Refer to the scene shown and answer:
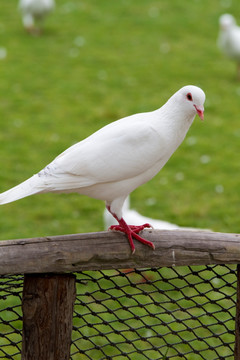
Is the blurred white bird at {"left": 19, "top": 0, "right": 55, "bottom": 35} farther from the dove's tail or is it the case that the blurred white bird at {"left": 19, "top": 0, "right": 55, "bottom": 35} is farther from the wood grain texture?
the wood grain texture

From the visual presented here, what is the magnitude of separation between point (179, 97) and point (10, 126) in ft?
17.5

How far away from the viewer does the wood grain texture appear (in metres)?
2.23

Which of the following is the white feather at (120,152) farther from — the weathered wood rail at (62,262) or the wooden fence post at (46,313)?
the wooden fence post at (46,313)

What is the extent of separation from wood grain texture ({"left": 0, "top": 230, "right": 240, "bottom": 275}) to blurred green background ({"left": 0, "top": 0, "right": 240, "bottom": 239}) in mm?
3204

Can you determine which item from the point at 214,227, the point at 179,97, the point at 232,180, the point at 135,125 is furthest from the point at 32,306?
the point at 232,180

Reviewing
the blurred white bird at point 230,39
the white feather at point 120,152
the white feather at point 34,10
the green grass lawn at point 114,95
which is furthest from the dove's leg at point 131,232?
the white feather at point 34,10

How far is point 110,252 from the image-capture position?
2.45 m

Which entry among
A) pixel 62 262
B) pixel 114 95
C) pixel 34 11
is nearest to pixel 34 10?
pixel 34 11

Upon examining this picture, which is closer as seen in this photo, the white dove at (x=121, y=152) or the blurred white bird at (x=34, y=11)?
the white dove at (x=121, y=152)

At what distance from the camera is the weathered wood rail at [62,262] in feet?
7.37

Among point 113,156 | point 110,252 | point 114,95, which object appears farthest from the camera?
point 114,95

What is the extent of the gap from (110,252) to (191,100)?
0.67 m

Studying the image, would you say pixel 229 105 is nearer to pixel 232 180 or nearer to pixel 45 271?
pixel 232 180

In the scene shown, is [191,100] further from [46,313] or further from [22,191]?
[46,313]
